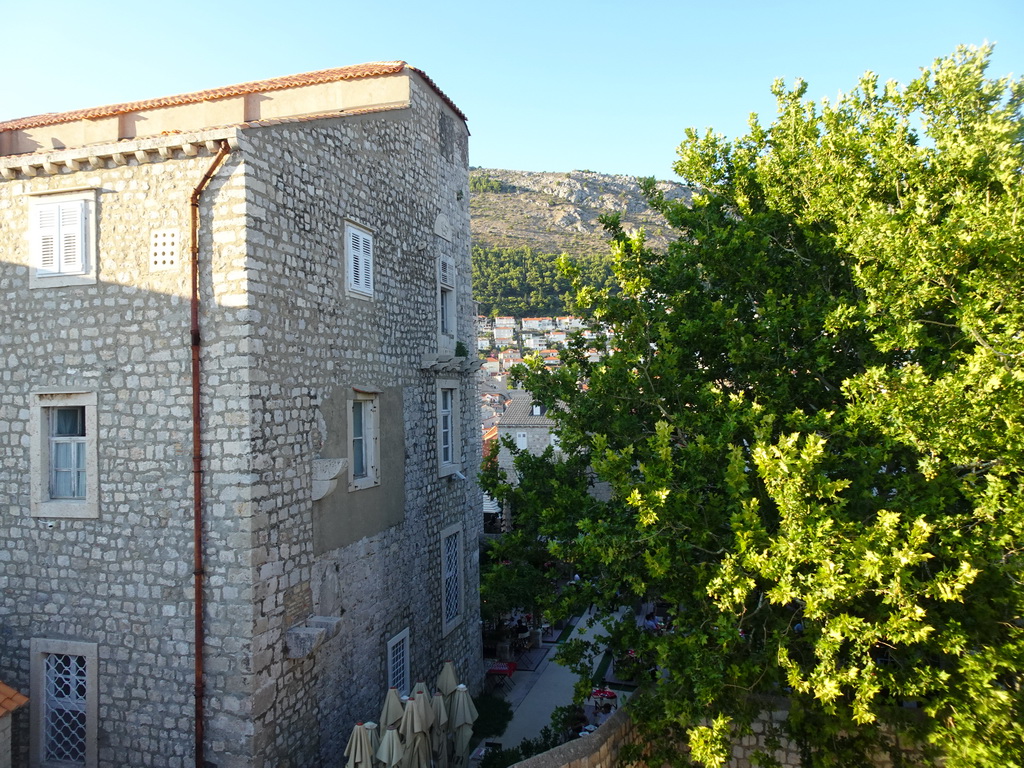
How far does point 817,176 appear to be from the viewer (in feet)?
34.3

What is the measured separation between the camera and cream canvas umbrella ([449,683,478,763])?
10.9 meters

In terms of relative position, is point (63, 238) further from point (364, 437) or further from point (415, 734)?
point (415, 734)

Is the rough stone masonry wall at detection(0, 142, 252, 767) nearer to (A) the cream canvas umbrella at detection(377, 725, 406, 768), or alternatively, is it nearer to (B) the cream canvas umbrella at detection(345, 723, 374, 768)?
(B) the cream canvas umbrella at detection(345, 723, 374, 768)

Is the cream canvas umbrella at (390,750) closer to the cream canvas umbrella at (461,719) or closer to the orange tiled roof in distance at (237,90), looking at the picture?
the cream canvas umbrella at (461,719)

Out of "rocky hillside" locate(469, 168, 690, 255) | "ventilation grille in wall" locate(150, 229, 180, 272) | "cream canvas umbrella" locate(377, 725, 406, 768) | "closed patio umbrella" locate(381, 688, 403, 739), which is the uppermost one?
"rocky hillside" locate(469, 168, 690, 255)

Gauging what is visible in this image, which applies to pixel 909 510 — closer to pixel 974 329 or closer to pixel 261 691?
pixel 974 329

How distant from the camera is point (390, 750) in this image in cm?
920

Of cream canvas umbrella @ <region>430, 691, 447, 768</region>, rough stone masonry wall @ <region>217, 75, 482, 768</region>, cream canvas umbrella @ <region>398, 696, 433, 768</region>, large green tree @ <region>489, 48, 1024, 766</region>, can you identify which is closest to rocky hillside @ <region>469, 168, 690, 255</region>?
rough stone masonry wall @ <region>217, 75, 482, 768</region>

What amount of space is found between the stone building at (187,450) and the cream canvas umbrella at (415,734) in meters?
1.08

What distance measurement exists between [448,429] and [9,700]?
842cm

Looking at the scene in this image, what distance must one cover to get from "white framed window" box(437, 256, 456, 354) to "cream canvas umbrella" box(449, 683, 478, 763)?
21.4 ft

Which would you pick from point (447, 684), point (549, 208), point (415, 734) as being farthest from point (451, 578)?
point (549, 208)

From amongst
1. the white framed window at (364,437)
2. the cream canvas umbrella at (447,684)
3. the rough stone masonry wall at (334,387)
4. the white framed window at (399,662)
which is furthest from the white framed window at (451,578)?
the white framed window at (364,437)

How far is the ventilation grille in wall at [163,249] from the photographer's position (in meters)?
8.75
